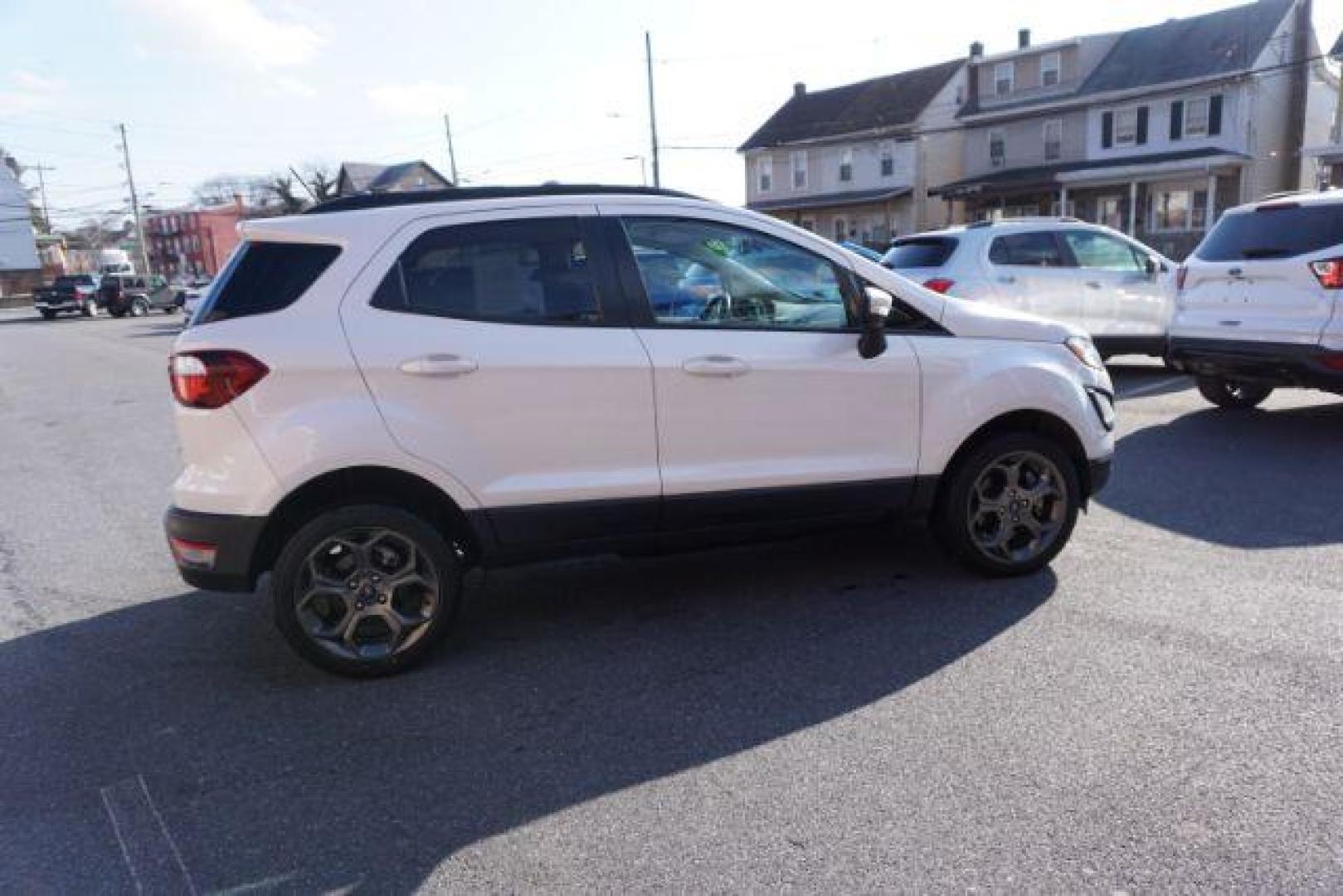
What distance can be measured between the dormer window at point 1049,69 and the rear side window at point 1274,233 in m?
34.1

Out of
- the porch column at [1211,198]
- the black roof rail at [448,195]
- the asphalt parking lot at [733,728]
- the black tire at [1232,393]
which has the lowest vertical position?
the asphalt parking lot at [733,728]

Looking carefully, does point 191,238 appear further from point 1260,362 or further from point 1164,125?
point 1260,362

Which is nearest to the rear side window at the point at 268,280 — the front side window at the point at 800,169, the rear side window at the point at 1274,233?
the rear side window at the point at 1274,233

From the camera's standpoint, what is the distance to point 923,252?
10.4m

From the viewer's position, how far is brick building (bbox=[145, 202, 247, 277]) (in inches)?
3669

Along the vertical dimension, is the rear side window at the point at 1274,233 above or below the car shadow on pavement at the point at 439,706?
above

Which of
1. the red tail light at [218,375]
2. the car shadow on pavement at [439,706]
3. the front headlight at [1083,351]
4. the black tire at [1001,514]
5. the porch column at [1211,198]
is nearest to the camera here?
the car shadow on pavement at [439,706]

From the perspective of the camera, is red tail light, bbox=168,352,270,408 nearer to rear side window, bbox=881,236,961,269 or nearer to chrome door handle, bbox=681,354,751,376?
chrome door handle, bbox=681,354,751,376

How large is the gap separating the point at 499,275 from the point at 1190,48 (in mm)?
38181

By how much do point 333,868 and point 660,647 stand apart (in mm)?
1695

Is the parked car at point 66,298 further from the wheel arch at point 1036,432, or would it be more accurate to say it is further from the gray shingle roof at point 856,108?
the wheel arch at point 1036,432

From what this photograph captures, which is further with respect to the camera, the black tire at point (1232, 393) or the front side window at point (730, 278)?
the black tire at point (1232, 393)

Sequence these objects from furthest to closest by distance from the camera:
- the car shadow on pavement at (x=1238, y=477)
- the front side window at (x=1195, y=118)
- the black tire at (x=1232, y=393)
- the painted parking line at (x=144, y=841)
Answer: the front side window at (x=1195, y=118), the black tire at (x=1232, y=393), the car shadow on pavement at (x=1238, y=477), the painted parking line at (x=144, y=841)

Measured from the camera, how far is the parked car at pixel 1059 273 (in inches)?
394
